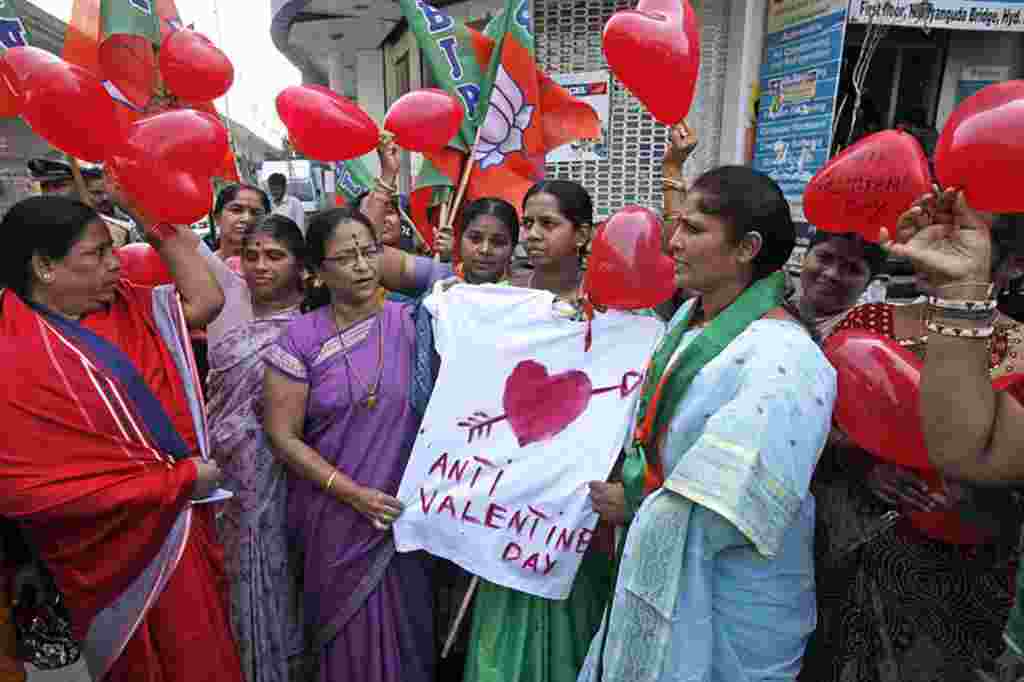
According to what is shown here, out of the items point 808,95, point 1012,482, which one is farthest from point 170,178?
point 808,95

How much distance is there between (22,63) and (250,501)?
5.12 feet

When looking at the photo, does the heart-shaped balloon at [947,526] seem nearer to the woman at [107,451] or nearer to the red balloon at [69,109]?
the woman at [107,451]

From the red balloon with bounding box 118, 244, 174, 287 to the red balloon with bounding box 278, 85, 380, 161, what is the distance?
0.74m

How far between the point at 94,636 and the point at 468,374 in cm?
131

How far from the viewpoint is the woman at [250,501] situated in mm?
2244

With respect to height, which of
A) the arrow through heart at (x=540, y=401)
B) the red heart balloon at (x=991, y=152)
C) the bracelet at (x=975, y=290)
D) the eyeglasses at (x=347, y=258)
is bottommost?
the arrow through heart at (x=540, y=401)

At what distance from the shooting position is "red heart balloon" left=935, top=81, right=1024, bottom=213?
1163 millimetres

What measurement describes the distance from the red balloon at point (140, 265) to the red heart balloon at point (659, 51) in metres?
1.84

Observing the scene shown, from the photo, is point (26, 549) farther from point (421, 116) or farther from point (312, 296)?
point (421, 116)

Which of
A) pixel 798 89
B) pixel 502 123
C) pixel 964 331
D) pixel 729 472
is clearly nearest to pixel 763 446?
pixel 729 472

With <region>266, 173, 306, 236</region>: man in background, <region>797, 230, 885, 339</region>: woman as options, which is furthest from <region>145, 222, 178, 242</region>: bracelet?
<region>266, 173, 306, 236</region>: man in background

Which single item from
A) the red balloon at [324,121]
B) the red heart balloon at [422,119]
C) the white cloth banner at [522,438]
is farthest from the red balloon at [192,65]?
the white cloth banner at [522,438]

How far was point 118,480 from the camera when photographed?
1765 mm

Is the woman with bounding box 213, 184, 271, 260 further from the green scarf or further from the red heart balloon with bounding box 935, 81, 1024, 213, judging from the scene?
the red heart balloon with bounding box 935, 81, 1024, 213
